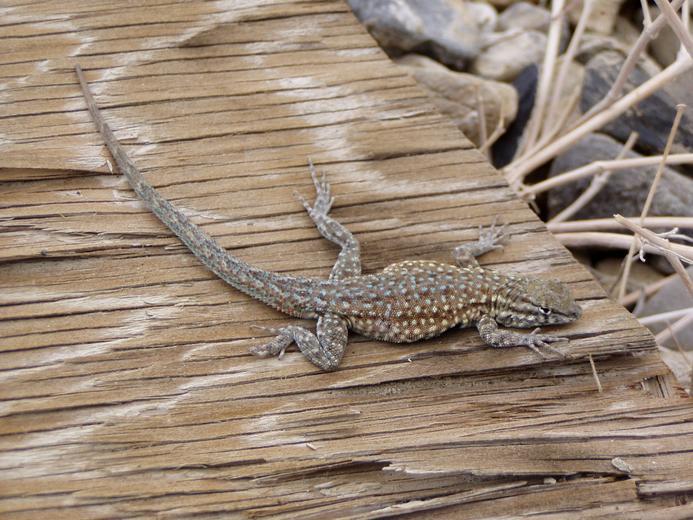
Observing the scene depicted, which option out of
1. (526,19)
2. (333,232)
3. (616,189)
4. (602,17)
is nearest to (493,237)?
(333,232)

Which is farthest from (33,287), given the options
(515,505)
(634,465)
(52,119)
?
(634,465)

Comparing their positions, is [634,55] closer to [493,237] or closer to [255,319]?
[493,237]

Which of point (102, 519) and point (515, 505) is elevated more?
point (102, 519)

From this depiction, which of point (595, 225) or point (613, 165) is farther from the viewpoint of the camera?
point (595, 225)

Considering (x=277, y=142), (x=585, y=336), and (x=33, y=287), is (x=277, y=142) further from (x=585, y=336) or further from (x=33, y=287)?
(x=585, y=336)

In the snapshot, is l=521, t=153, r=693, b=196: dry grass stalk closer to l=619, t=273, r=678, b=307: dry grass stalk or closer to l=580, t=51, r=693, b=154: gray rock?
l=619, t=273, r=678, b=307: dry grass stalk
